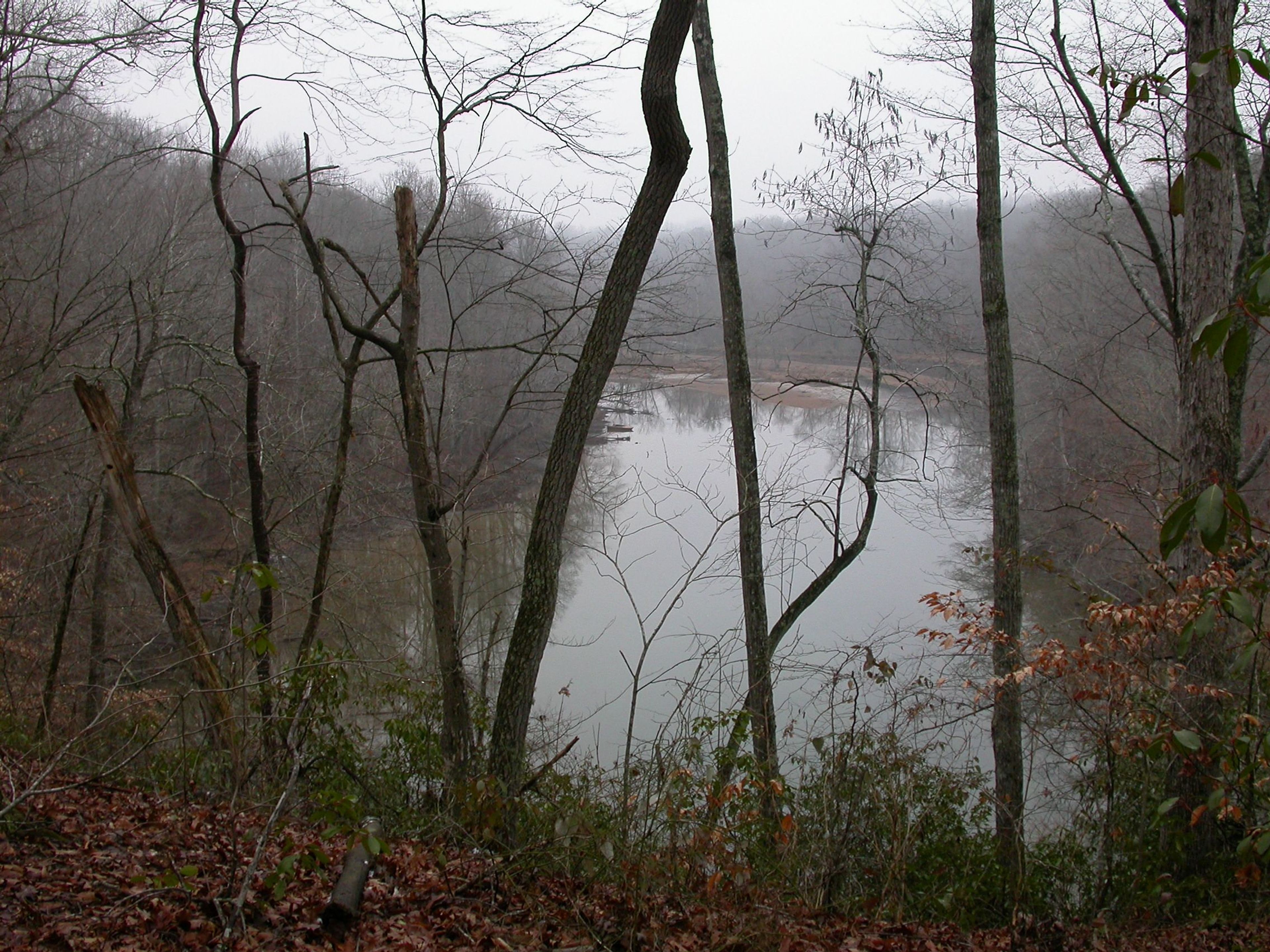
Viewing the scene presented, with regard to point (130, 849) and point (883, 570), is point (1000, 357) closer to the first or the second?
point (130, 849)

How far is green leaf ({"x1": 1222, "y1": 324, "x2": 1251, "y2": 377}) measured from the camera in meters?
1.13

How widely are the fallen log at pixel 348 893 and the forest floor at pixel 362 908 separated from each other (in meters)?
0.05

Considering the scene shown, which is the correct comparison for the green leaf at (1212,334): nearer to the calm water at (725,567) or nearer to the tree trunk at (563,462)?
the calm water at (725,567)

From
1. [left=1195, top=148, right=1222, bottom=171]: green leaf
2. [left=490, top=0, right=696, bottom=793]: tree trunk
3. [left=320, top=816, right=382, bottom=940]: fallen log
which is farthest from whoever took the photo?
[left=490, top=0, right=696, bottom=793]: tree trunk

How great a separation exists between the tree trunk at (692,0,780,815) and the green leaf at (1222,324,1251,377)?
6370 millimetres

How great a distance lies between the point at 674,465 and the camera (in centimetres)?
1688

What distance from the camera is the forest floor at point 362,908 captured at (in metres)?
2.81

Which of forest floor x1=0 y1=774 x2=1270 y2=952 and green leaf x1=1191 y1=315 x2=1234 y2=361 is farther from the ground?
green leaf x1=1191 y1=315 x2=1234 y2=361

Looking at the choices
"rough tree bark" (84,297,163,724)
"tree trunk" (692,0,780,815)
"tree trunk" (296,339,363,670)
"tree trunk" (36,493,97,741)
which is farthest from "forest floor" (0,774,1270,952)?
"rough tree bark" (84,297,163,724)

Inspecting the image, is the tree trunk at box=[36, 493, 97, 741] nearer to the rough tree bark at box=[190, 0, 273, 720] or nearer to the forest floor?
the rough tree bark at box=[190, 0, 273, 720]

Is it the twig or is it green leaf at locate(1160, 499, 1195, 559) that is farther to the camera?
the twig

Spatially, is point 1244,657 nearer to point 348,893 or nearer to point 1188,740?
point 1188,740

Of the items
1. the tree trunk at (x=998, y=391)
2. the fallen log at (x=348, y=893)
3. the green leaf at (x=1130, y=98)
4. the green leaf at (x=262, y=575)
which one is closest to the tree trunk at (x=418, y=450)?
the fallen log at (x=348, y=893)

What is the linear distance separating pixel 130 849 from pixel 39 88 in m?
7.54
